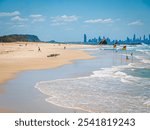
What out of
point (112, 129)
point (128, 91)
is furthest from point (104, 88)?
point (112, 129)

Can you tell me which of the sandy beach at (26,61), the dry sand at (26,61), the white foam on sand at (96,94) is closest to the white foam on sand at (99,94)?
the white foam on sand at (96,94)

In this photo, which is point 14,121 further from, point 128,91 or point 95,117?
point 128,91

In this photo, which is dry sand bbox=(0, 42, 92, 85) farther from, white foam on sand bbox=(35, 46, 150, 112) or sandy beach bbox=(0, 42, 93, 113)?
white foam on sand bbox=(35, 46, 150, 112)

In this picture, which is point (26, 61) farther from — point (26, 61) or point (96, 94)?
point (96, 94)

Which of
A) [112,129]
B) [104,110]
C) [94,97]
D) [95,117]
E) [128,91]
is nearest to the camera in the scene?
[112,129]

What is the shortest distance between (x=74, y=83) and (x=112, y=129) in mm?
6904

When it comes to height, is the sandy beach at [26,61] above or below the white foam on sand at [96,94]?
above

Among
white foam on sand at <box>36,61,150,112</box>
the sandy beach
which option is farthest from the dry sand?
white foam on sand at <box>36,61,150,112</box>

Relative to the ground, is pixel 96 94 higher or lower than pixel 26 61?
lower

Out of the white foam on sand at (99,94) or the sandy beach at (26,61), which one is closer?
the white foam on sand at (99,94)

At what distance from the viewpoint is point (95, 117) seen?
7.26 m

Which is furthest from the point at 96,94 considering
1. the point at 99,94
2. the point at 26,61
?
the point at 26,61

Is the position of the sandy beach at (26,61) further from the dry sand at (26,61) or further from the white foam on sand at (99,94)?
the white foam on sand at (99,94)

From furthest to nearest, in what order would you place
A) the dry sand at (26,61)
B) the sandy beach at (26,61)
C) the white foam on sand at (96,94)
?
the dry sand at (26,61) → the sandy beach at (26,61) → the white foam on sand at (96,94)
